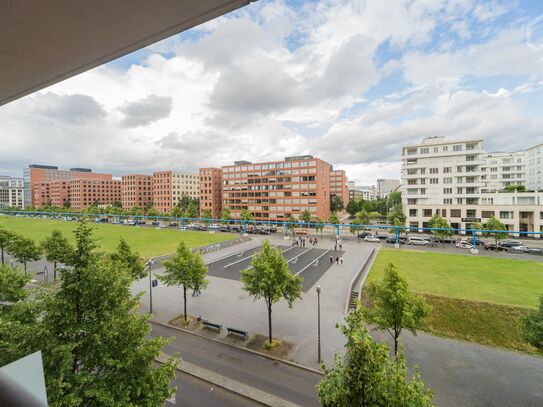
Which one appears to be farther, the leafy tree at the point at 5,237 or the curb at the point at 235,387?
the leafy tree at the point at 5,237

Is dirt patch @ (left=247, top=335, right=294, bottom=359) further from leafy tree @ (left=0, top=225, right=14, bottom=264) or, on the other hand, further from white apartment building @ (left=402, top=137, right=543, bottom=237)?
white apartment building @ (left=402, top=137, right=543, bottom=237)

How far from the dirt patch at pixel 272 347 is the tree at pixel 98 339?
718 cm

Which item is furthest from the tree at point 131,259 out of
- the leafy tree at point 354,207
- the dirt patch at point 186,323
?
the leafy tree at point 354,207

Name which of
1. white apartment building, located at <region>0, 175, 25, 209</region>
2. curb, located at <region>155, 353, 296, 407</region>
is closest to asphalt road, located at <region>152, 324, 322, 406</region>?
curb, located at <region>155, 353, 296, 407</region>

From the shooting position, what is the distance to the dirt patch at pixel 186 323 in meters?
16.3

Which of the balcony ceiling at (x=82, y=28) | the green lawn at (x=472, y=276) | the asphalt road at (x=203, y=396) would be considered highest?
the balcony ceiling at (x=82, y=28)

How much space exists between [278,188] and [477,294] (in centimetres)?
5613

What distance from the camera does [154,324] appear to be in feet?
54.7

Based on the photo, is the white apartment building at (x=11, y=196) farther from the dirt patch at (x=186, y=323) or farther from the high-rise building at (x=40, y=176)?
the dirt patch at (x=186, y=323)

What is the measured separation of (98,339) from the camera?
6570 mm

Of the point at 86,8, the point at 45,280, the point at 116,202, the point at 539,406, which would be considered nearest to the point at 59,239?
the point at 45,280

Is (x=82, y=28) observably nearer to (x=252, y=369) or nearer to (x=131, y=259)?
(x=252, y=369)

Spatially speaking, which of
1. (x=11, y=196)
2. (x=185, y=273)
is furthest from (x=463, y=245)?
(x=11, y=196)

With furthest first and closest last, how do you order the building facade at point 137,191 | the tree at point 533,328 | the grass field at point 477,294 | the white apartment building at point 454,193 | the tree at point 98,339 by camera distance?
1. the building facade at point 137,191
2. the white apartment building at point 454,193
3. the grass field at point 477,294
4. the tree at point 533,328
5. the tree at point 98,339
